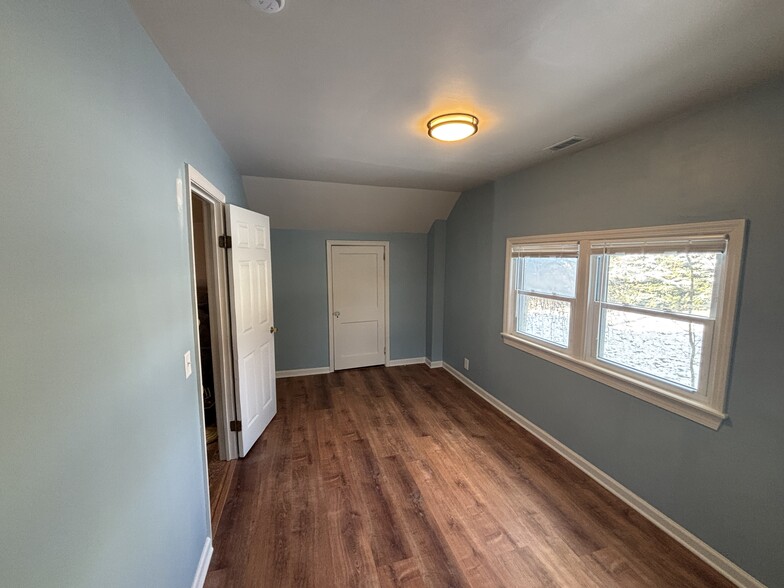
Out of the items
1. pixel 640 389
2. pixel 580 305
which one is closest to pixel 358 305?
pixel 580 305

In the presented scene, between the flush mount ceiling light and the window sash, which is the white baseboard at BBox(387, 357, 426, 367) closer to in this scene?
the window sash

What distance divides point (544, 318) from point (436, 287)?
A: 6.14ft

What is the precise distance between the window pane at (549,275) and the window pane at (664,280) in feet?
1.06

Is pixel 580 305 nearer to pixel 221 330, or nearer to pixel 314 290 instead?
pixel 221 330

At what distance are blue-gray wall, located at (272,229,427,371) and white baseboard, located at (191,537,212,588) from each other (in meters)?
2.58

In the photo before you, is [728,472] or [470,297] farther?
[470,297]

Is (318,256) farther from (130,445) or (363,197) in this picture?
(130,445)

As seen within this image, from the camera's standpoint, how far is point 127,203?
1.00 metres

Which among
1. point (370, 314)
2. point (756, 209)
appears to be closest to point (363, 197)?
point (370, 314)

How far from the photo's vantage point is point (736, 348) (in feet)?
5.07

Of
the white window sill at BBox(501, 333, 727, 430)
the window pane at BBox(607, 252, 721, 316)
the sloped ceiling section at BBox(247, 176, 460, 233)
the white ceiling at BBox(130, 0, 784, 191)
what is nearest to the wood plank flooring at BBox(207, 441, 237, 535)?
the white ceiling at BBox(130, 0, 784, 191)

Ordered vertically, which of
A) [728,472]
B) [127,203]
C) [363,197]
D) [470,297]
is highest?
[363,197]

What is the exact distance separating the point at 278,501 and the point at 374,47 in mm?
2629

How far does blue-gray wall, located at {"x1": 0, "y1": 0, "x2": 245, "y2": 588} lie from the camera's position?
588mm
